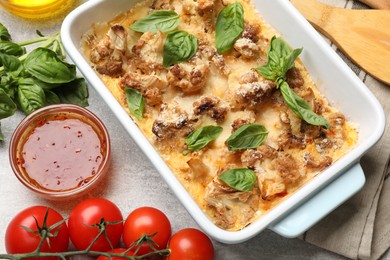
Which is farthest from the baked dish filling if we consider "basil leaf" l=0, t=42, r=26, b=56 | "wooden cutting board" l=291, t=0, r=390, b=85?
"basil leaf" l=0, t=42, r=26, b=56

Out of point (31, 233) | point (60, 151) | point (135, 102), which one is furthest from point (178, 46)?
point (31, 233)

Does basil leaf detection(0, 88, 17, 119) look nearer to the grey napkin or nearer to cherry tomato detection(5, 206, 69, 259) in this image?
cherry tomato detection(5, 206, 69, 259)

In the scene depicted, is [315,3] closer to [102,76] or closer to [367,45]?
[367,45]

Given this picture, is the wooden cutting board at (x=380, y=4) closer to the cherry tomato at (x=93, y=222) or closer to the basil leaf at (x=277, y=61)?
the basil leaf at (x=277, y=61)

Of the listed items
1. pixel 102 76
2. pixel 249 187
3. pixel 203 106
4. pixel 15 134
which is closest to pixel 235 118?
pixel 203 106

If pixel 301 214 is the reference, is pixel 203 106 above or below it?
above

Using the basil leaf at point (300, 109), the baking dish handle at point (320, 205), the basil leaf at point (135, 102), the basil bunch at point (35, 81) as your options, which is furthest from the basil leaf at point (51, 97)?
the baking dish handle at point (320, 205)
